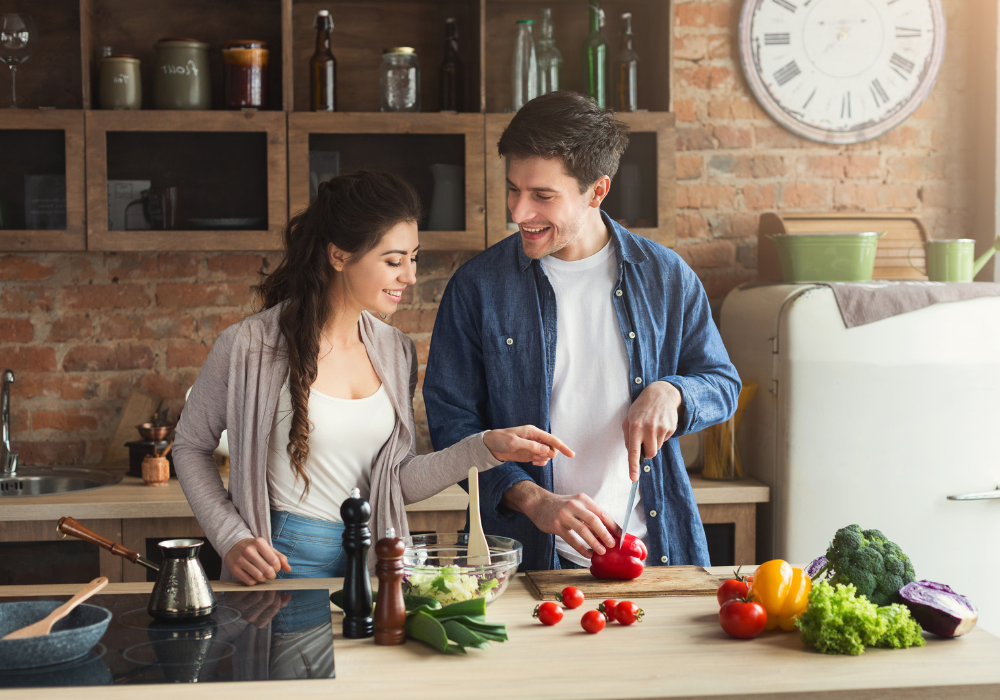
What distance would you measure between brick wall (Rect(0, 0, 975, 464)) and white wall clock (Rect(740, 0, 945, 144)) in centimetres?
6

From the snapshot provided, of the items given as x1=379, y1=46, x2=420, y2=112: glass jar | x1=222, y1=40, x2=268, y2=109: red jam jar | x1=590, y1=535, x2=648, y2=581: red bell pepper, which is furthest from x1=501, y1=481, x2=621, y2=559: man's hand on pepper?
x1=222, y1=40, x2=268, y2=109: red jam jar

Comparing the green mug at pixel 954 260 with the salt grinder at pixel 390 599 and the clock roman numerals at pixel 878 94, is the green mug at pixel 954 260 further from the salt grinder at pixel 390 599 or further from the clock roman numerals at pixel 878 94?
the salt grinder at pixel 390 599

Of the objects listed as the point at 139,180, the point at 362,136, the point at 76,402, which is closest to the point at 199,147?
the point at 139,180

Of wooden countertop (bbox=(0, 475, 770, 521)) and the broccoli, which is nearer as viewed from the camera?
the broccoli

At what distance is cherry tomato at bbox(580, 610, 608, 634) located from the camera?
1.30 m

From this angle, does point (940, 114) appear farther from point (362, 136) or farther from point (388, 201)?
point (388, 201)

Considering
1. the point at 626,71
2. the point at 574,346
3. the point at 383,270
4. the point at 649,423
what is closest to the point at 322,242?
the point at 383,270

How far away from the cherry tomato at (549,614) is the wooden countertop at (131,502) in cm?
107

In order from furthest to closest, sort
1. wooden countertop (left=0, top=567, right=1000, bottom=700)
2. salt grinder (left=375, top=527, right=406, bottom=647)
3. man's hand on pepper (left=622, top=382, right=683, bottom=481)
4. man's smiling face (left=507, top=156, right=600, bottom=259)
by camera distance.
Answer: man's smiling face (left=507, top=156, right=600, bottom=259) → man's hand on pepper (left=622, top=382, right=683, bottom=481) → salt grinder (left=375, top=527, right=406, bottom=647) → wooden countertop (left=0, top=567, right=1000, bottom=700)

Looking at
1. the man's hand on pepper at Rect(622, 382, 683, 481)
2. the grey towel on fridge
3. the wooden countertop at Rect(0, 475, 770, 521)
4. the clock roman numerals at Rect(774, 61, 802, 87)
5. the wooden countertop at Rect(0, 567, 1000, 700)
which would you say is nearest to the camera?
the wooden countertop at Rect(0, 567, 1000, 700)

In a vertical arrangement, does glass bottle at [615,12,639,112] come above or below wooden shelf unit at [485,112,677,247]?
above

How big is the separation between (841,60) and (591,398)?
1922mm

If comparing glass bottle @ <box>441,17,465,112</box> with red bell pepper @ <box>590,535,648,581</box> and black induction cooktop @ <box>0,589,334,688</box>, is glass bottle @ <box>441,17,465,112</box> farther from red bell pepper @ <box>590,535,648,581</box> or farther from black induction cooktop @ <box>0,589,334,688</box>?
black induction cooktop @ <box>0,589,334,688</box>

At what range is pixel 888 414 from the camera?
256 centimetres
